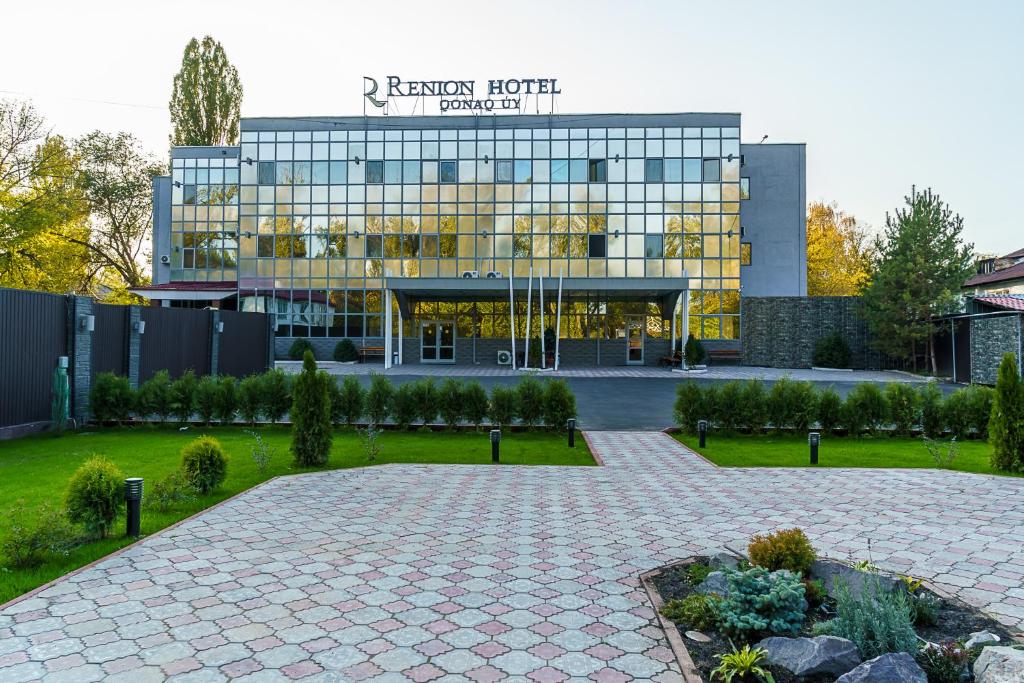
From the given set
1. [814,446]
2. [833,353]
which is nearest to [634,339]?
[833,353]

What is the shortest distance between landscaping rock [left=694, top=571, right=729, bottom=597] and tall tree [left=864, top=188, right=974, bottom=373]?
93.1ft

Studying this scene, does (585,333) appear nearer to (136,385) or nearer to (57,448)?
(136,385)

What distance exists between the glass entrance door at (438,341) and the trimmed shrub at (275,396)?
2262 centimetres

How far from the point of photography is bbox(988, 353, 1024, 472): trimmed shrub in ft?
31.8

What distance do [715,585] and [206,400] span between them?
1219 centimetres

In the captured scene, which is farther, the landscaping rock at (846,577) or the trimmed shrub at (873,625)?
the landscaping rock at (846,577)

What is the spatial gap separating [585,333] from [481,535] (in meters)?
30.2

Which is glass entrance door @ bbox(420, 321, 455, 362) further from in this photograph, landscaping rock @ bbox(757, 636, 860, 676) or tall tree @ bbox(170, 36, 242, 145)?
landscaping rock @ bbox(757, 636, 860, 676)

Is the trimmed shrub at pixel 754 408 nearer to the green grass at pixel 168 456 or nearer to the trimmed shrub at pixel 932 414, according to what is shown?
the trimmed shrub at pixel 932 414

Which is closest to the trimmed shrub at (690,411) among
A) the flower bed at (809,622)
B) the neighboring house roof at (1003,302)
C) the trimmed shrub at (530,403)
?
the trimmed shrub at (530,403)

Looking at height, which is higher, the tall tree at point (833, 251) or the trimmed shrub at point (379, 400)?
the tall tree at point (833, 251)

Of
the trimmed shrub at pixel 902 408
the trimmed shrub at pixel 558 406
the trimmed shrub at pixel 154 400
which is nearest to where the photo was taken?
A: the trimmed shrub at pixel 902 408

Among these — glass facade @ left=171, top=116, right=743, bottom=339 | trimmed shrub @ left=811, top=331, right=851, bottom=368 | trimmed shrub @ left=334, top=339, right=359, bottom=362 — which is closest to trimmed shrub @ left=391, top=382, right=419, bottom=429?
glass facade @ left=171, top=116, right=743, bottom=339

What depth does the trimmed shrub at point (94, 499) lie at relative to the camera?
6098 millimetres
